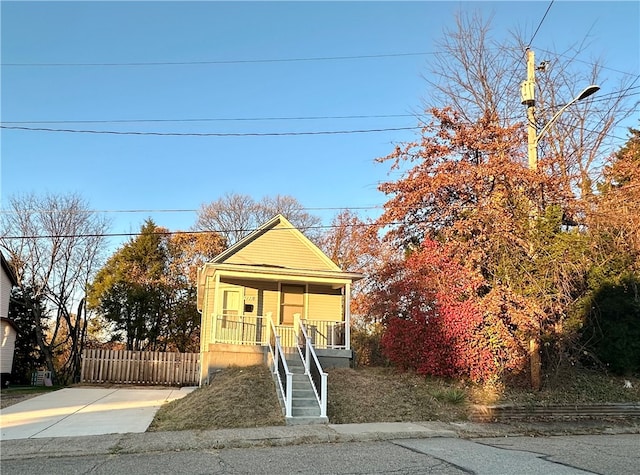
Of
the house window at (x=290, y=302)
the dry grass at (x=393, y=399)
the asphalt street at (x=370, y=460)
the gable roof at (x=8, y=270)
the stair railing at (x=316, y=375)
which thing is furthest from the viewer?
the gable roof at (x=8, y=270)

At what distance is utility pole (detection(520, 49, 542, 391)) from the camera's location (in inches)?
522

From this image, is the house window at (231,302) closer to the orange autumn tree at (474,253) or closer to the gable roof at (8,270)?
the orange autumn tree at (474,253)

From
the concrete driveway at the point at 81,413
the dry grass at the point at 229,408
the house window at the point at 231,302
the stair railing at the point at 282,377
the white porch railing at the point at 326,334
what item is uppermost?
the house window at the point at 231,302

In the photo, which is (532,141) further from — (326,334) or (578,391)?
(326,334)

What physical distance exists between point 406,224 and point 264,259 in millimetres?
5624

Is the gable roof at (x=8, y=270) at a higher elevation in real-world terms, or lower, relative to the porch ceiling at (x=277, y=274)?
higher

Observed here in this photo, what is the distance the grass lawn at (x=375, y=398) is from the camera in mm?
10914

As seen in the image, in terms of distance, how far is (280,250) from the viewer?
64.2ft

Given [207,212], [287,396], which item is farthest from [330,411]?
[207,212]

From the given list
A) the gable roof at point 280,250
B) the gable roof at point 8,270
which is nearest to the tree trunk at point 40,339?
the gable roof at point 8,270

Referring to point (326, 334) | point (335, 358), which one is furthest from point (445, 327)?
point (326, 334)

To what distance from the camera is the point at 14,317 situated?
27375mm

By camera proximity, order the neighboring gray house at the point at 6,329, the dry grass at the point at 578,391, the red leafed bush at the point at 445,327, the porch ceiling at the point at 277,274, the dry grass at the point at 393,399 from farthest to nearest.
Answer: the neighboring gray house at the point at 6,329
the porch ceiling at the point at 277,274
the red leafed bush at the point at 445,327
the dry grass at the point at 578,391
the dry grass at the point at 393,399

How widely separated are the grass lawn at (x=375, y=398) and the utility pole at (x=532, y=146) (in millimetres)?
458
